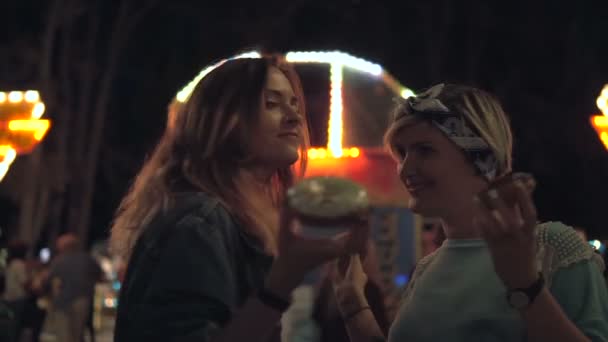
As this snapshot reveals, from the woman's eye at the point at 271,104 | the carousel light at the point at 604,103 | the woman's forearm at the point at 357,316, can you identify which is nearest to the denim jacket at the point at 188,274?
the woman's eye at the point at 271,104

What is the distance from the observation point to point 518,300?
257cm

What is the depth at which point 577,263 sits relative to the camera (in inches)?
112

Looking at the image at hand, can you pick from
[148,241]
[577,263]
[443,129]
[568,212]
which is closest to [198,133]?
[148,241]

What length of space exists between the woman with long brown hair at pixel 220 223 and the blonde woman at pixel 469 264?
1.22 feet

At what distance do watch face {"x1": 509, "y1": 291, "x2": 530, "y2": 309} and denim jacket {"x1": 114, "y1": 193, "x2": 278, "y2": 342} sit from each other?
1.91ft

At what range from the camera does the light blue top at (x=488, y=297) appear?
9.22 ft

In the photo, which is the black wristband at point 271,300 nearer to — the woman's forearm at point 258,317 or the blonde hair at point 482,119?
the woman's forearm at point 258,317

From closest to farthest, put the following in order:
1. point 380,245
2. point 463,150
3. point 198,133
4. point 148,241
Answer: point 148,241 < point 198,133 < point 463,150 < point 380,245

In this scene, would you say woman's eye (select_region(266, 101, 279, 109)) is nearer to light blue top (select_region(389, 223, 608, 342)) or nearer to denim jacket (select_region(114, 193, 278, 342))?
denim jacket (select_region(114, 193, 278, 342))

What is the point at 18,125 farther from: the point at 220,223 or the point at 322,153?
the point at 220,223

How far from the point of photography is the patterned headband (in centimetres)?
303

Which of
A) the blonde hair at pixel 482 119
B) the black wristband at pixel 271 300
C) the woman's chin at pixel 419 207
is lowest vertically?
the black wristband at pixel 271 300

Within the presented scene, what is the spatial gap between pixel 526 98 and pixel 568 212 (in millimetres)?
3517

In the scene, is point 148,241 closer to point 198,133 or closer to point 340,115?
point 198,133
